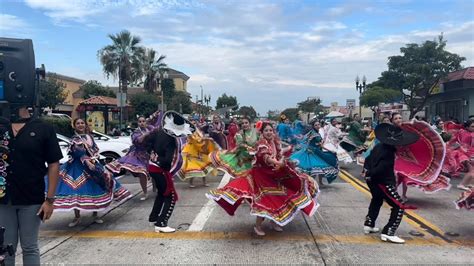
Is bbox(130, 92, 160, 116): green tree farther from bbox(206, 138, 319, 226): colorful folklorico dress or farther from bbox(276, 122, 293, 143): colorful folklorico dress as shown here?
bbox(206, 138, 319, 226): colorful folklorico dress

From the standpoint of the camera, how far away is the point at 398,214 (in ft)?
19.4

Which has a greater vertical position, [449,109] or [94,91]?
[94,91]

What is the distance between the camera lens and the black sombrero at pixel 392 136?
19.9 ft

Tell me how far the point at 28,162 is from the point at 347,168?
1165 centimetres

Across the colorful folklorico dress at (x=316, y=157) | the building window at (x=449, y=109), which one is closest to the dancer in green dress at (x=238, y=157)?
the colorful folklorico dress at (x=316, y=157)

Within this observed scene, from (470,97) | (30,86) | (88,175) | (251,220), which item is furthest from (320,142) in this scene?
(470,97)

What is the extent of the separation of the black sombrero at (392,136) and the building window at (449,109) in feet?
83.1

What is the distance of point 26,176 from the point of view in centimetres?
388

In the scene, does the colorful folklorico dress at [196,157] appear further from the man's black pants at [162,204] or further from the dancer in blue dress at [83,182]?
the man's black pants at [162,204]

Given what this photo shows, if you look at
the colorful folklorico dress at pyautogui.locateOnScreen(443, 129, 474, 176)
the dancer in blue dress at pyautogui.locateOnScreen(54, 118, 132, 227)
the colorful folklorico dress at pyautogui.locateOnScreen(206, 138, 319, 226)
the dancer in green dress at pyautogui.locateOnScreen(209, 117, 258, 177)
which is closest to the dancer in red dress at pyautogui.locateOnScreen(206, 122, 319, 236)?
the colorful folklorico dress at pyautogui.locateOnScreen(206, 138, 319, 226)

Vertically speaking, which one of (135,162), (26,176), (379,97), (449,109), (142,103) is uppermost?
(379,97)

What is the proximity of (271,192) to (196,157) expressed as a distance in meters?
4.86

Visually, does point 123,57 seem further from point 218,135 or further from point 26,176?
point 26,176

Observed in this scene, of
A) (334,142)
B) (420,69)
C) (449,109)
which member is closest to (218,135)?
(334,142)
